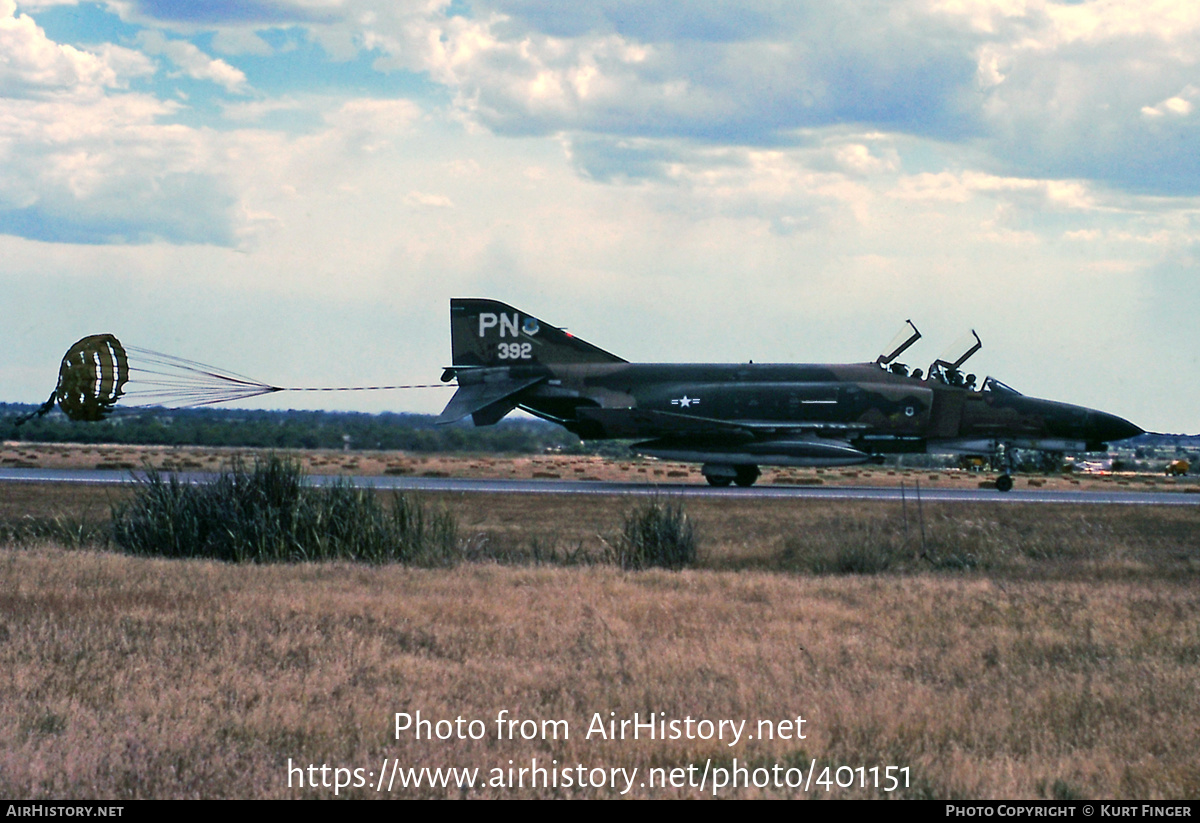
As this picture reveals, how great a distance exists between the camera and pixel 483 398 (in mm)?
33656

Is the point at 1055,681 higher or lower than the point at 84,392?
lower

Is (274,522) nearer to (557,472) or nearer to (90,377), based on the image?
(90,377)

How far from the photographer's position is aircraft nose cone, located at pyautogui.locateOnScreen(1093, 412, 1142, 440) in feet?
107

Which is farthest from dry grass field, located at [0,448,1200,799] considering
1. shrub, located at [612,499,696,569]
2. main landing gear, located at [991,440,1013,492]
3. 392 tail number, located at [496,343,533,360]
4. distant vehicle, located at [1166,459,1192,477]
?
distant vehicle, located at [1166,459,1192,477]

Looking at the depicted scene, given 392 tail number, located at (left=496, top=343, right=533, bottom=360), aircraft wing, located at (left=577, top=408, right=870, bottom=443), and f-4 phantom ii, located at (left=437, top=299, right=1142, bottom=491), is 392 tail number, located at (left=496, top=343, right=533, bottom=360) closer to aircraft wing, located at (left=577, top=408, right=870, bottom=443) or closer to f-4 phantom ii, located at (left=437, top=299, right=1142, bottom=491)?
f-4 phantom ii, located at (left=437, top=299, right=1142, bottom=491)

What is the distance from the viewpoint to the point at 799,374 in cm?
3319

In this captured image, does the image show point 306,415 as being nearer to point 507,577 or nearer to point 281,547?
point 281,547

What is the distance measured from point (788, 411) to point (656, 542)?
15082mm

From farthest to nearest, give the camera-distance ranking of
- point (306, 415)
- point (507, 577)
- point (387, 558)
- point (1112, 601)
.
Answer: point (306, 415) → point (387, 558) → point (507, 577) → point (1112, 601)

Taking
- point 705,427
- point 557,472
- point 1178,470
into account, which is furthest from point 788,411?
point 1178,470

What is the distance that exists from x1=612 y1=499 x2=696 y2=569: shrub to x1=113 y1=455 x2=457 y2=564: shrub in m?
2.59

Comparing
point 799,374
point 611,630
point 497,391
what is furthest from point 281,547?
point 799,374

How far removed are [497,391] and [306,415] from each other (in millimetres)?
9986

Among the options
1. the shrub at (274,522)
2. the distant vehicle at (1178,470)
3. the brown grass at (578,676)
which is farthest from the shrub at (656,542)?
the distant vehicle at (1178,470)
